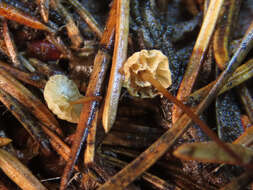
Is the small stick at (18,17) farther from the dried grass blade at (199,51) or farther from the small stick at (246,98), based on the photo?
the small stick at (246,98)

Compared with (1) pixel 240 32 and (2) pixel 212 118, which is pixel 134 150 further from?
(1) pixel 240 32

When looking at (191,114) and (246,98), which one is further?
(246,98)

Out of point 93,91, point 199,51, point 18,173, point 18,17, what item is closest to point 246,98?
point 199,51

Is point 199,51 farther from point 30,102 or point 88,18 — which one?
point 30,102

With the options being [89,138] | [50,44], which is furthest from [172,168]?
[50,44]

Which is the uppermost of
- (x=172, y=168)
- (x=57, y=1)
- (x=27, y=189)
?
(x=57, y=1)

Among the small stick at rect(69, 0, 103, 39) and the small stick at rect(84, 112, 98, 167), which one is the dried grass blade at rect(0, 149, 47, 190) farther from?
the small stick at rect(69, 0, 103, 39)
